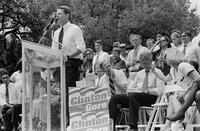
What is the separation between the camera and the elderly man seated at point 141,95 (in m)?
7.20

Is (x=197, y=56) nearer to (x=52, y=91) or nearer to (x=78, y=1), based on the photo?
(x=52, y=91)

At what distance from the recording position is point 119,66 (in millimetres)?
10141

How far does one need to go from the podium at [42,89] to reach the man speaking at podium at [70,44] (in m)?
0.79

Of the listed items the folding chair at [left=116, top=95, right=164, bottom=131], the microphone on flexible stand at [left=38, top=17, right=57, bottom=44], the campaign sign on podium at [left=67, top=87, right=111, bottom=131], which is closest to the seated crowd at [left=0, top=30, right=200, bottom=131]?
the folding chair at [left=116, top=95, right=164, bottom=131]

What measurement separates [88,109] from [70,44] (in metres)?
1.45

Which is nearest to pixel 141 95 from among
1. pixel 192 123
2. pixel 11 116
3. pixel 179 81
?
pixel 179 81

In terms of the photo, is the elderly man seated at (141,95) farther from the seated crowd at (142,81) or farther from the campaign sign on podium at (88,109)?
the campaign sign on podium at (88,109)

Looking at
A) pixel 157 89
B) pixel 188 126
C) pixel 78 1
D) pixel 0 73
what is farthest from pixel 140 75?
pixel 78 1

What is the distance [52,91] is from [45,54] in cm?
49

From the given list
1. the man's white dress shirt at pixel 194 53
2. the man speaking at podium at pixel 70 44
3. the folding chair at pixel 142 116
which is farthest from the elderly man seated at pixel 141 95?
the man's white dress shirt at pixel 194 53

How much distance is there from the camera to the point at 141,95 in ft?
24.7

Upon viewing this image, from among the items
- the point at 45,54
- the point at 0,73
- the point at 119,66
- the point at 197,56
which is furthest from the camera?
the point at 0,73

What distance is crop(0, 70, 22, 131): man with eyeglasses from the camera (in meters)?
10.8

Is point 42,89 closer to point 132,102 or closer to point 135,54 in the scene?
point 132,102
